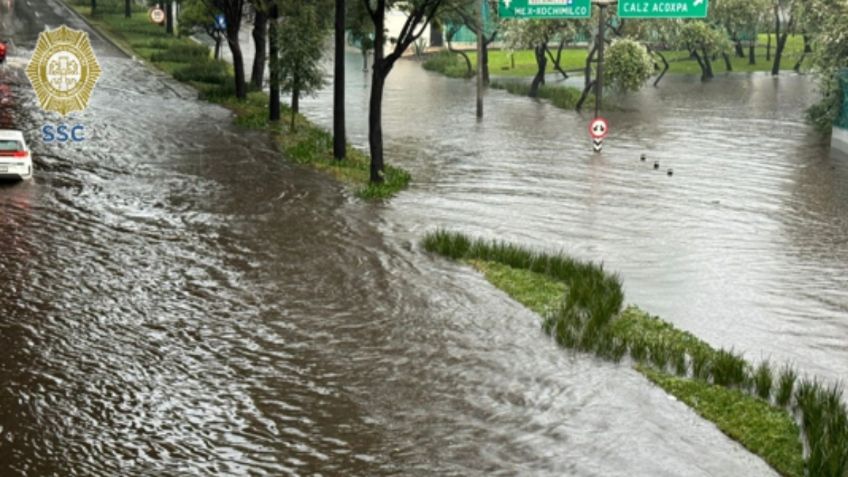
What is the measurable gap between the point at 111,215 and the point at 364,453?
14.4 metres

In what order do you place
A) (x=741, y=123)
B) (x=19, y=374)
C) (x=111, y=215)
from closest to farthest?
(x=19, y=374), (x=111, y=215), (x=741, y=123)

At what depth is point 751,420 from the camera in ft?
45.0

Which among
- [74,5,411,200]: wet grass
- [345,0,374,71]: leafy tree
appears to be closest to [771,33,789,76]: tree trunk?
[74,5,411,200]: wet grass

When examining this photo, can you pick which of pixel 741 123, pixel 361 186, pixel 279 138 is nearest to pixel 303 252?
pixel 361 186

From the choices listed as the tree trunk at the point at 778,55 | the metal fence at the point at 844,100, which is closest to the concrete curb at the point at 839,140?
the metal fence at the point at 844,100

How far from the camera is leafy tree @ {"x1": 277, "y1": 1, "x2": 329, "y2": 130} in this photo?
115 feet

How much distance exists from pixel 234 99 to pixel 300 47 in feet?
37.6

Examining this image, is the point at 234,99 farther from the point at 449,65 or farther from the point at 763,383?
the point at 449,65

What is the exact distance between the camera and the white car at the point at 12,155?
2678 cm

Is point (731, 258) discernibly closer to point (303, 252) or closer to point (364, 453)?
point (303, 252)

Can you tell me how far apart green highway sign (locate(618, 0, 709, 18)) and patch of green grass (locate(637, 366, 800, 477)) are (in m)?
24.7

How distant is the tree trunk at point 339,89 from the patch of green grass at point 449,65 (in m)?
41.3

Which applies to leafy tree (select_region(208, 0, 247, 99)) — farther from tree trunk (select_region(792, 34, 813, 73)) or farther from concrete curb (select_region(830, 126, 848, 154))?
tree trunk (select_region(792, 34, 813, 73))

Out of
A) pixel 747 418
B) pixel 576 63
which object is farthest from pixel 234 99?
pixel 576 63
